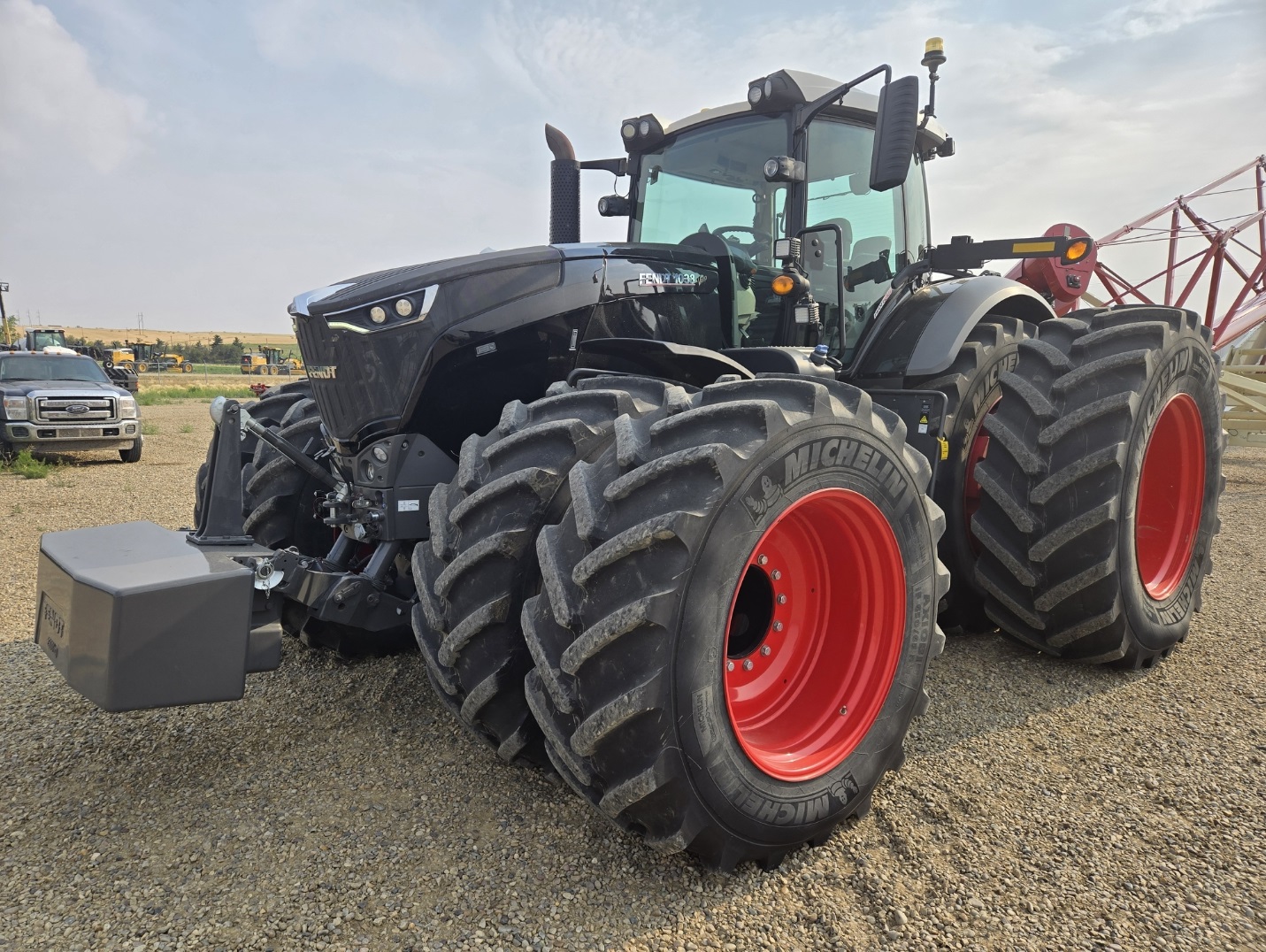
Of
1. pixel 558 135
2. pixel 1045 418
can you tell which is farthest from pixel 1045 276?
pixel 558 135

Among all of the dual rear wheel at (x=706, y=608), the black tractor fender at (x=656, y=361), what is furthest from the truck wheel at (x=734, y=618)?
the black tractor fender at (x=656, y=361)

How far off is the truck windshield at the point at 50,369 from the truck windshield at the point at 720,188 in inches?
426

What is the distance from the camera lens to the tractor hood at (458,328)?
107 inches

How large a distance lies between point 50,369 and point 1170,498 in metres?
13.5

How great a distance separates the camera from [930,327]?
3805mm

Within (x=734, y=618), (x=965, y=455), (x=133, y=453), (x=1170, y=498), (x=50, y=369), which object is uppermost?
(x=50, y=369)

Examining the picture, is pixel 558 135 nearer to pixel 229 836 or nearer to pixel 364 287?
pixel 364 287

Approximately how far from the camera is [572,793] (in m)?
2.52

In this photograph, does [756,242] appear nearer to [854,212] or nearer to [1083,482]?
[854,212]

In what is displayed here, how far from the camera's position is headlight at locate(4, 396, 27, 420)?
34.4ft

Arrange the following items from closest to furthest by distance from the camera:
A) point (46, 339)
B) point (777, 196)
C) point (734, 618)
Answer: point (734, 618) → point (777, 196) → point (46, 339)

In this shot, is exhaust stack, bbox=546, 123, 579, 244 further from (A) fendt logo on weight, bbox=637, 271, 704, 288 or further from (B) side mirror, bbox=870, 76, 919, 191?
(B) side mirror, bbox=870, 76, 919, 191

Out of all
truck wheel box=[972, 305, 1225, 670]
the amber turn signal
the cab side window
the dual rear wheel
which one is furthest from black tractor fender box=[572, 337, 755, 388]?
the amber turn signal

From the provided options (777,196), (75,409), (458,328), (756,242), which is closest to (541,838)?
(458,328)
